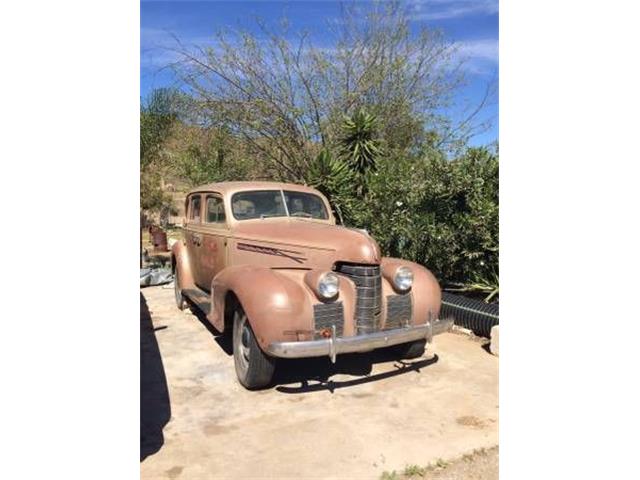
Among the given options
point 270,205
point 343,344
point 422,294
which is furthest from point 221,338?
point 422,294

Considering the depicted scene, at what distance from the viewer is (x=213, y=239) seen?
207 inches

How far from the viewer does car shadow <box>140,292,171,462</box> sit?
2.89 meters

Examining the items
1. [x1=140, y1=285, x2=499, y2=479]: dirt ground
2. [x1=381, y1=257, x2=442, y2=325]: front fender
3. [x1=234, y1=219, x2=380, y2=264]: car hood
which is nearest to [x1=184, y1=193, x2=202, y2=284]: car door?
[x1=234, y1=219, x2=380, y2=264]: car hood

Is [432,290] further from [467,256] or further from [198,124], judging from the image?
[198,124]

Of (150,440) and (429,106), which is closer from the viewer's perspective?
(150,440)

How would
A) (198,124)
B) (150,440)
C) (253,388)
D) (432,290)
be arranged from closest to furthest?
(150,440) < (253,388) < (432,290) < (198,124)

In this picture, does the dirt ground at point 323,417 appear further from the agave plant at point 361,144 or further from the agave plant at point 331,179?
the agave plant at point 361,144

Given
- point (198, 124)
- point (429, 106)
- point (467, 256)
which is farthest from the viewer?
point (429, 106)

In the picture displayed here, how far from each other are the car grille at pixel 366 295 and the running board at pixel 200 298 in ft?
5.44

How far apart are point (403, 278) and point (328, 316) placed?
0.86 metres

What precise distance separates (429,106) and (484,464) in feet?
35.8

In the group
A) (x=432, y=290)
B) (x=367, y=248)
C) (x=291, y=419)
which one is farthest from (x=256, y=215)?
(x=291, y=419)

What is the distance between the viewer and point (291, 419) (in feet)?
10.5
